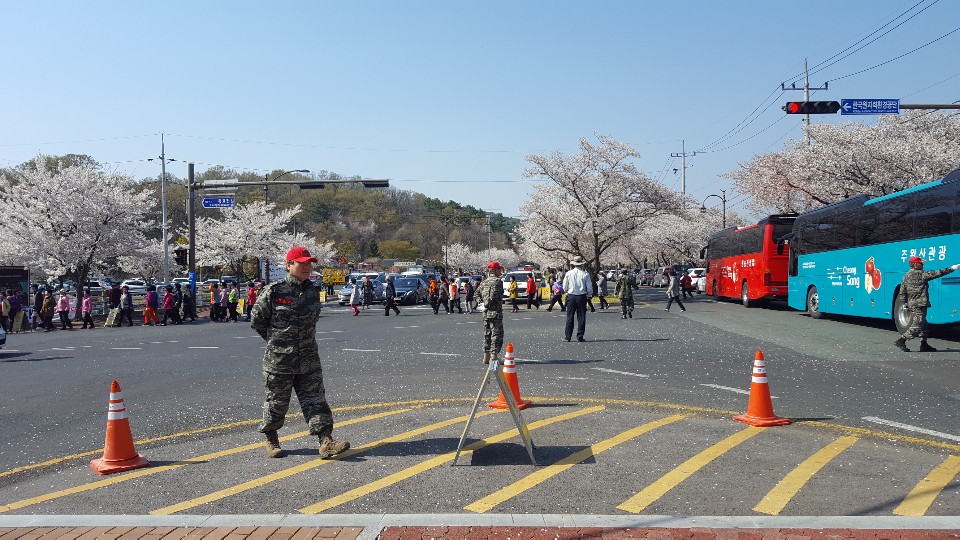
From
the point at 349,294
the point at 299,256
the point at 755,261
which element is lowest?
the point at 349,294

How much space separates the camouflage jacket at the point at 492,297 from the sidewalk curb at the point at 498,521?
7.60m

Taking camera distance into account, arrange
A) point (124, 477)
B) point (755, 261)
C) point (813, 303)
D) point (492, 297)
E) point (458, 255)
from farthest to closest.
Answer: point (458, 255), point (755, 261), point (813, 303), point (492, 297), point (124, 477)

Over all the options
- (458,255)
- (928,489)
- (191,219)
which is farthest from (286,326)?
(458,255)

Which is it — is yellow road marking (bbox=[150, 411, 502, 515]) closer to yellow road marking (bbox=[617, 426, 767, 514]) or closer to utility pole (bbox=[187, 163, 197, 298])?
yellow road marking (bbox=[617, 426, 767, 514])

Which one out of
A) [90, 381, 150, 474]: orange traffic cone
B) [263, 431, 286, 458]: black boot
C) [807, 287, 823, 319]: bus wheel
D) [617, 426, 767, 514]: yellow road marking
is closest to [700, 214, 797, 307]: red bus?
[807, 287, 823, 319]: bus wheel

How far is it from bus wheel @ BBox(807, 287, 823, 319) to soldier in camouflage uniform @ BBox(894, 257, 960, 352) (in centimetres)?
925

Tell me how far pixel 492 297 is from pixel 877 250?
454 inches

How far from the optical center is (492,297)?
12.6 metres

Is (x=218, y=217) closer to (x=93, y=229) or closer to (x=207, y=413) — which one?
(x=93, y=229)

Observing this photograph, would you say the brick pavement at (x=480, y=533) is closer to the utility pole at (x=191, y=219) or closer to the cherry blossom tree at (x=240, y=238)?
the utility pole at (x=191, y=219)

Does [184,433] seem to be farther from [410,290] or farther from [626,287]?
[410,290]

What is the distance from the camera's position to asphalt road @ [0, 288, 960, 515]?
215 inches

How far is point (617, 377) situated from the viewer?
11477 millimetres

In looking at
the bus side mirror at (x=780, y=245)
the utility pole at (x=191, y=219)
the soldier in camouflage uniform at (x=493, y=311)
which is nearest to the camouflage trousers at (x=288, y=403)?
the soldier in camouflage uniform at (x=493, y=311)
